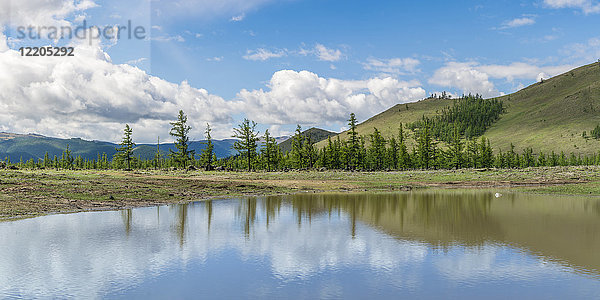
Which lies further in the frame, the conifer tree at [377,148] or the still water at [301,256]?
the conifer tree at [377,148]

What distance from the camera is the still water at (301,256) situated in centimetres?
1129

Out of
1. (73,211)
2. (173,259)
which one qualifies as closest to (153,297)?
(173,259)

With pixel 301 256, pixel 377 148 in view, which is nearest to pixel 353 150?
pixel 377 148

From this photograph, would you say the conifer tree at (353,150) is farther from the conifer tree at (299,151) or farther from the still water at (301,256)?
the still water at (301,256)

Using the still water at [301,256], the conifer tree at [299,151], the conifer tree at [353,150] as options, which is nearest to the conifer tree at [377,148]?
→ the conifer tree at [353,150]

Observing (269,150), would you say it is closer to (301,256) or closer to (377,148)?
(377,148)

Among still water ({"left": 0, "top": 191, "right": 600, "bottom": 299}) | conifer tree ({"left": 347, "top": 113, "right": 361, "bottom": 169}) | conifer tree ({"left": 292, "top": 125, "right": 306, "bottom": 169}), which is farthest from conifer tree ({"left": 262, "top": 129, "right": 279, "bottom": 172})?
still water ({"left": 0, "top": 191, "right": 600, "bottom": 299})

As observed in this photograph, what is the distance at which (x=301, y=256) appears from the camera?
608 inches

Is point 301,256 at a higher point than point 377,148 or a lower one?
lower

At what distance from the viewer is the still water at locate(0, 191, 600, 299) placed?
11.3 m

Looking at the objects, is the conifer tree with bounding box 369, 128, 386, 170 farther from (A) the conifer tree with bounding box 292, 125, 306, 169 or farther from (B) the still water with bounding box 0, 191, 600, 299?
(B) the still water with bounding box 0, 191, 600, 299

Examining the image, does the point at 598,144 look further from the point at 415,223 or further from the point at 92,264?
the point at 92,264

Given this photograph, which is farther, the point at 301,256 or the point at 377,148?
the point at 377,148

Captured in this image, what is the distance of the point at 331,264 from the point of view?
14.1 m
